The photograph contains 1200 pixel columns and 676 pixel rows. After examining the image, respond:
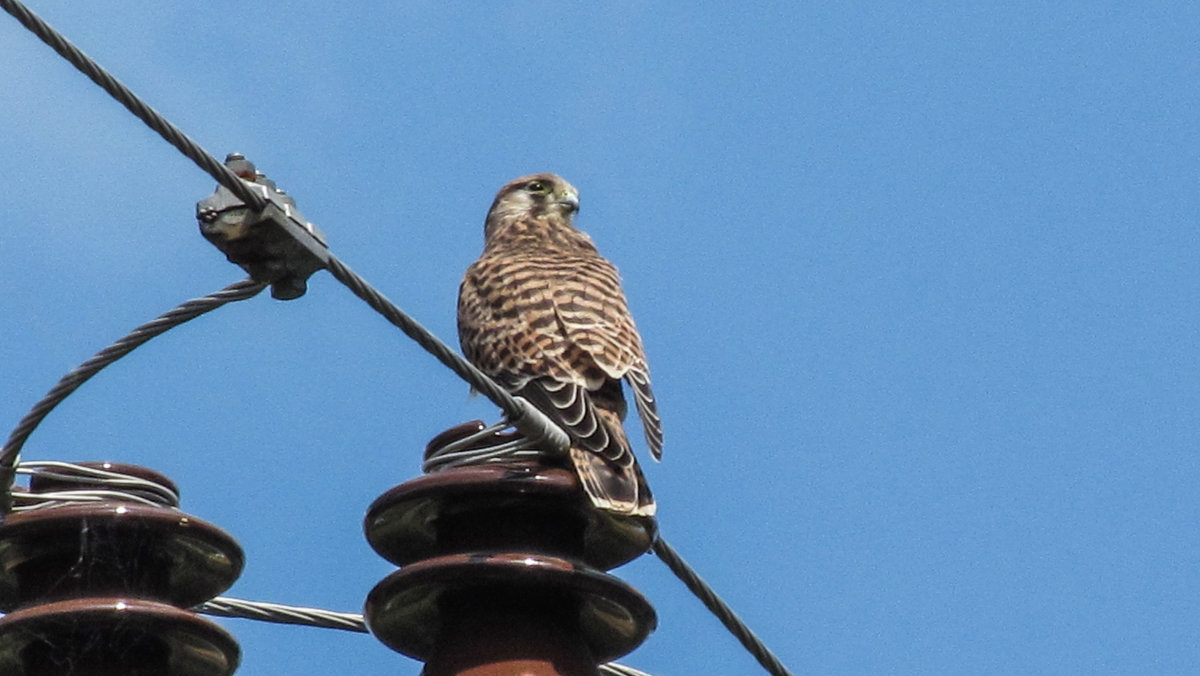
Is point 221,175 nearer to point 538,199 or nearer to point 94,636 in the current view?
point 94,636

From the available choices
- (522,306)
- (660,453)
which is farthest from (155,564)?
(522,306)

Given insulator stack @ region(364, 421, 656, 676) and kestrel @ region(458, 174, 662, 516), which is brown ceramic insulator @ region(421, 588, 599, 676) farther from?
kestrel @ region(458, 174, 662, 516)

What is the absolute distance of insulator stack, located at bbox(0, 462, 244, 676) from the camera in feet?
13.3

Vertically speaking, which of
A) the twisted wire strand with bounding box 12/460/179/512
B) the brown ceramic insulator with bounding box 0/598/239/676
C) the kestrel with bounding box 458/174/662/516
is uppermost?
the kestrel with bounding box 458/174/662/516

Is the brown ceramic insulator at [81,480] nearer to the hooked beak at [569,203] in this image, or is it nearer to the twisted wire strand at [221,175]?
the twisted wire strand at [221,175]

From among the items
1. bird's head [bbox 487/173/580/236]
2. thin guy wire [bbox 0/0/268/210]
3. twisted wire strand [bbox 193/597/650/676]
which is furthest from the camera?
bird's head [bbox 487/173/580/236]

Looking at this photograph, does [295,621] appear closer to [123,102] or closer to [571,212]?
[123,102]

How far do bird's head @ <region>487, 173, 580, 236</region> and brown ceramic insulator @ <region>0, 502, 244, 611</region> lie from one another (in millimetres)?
4168

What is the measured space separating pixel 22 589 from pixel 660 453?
2045mm

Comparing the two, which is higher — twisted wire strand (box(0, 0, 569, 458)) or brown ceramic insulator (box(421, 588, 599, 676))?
twisted wire strand (box(0, 0, 569, 458))

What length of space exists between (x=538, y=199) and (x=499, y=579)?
440 centimetres

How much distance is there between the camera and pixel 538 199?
8445 millimetres

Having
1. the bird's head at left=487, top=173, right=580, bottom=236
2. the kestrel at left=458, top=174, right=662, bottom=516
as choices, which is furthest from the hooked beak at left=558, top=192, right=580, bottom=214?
the kestrel at left=458, top=174, right=662, bottom=516

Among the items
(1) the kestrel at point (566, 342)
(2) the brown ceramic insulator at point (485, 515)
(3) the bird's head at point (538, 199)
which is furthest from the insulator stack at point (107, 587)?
(3) the bird's head at point (538, 199)
